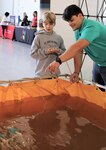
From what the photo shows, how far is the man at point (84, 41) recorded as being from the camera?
5.75 ft

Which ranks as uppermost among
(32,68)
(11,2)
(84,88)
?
(11,2)

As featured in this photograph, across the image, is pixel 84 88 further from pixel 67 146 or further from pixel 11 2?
pixel 11 2

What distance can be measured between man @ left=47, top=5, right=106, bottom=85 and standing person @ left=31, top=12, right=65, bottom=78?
321mm

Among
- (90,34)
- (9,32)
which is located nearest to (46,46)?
(90,34)

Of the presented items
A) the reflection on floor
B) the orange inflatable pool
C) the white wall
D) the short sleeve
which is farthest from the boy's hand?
the white wall

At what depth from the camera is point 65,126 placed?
5.59ft

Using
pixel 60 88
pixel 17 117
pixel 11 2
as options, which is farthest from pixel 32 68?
pixel 11 2

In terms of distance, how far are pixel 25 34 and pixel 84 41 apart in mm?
6818

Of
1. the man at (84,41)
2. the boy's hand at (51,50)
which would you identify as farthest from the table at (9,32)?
the man at (84,41)

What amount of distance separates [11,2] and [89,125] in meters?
9.98

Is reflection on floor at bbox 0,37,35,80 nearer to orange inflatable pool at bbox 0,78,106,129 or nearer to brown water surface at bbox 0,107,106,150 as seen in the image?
orange inflatable pool at bbox 0,78,106,129

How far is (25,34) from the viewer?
8.41 m

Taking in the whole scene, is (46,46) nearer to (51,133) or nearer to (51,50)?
(51,50)

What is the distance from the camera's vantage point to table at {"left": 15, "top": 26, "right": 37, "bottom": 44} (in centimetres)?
805
